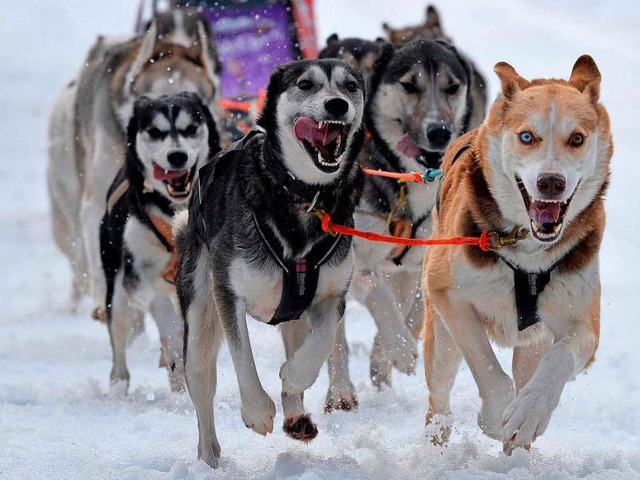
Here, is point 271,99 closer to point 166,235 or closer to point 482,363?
point 482,363

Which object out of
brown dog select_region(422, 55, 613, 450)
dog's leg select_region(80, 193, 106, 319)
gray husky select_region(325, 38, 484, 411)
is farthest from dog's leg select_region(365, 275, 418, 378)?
dog's leg select_region(80, 193, 106, 319)

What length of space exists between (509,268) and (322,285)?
571mm

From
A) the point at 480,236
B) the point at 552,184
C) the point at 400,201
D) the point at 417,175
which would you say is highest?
the point at 552,184

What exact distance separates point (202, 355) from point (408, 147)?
1.97 m

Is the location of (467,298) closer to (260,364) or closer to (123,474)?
(123,474)

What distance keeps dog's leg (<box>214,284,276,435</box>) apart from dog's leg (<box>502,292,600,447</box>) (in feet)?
2.41

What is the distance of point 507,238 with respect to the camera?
144 inches

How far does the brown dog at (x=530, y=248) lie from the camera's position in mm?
3385

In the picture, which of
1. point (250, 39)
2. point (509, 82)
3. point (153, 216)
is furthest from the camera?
point (250, 39)

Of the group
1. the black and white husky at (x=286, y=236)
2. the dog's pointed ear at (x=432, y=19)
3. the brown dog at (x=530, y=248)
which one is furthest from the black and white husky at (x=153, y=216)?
the dog's pointed ear at (x=432, y=19)

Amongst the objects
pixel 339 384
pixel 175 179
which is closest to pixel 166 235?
pixel 175 179

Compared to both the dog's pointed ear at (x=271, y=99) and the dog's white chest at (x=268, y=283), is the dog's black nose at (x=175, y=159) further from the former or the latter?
the dog's white chest at (x=268, y=283)

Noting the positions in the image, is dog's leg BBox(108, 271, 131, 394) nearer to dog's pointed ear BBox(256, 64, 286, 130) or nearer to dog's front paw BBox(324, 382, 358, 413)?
dog's front paw BBox(324, 382, 358, 413)

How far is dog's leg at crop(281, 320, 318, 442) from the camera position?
143 inches
